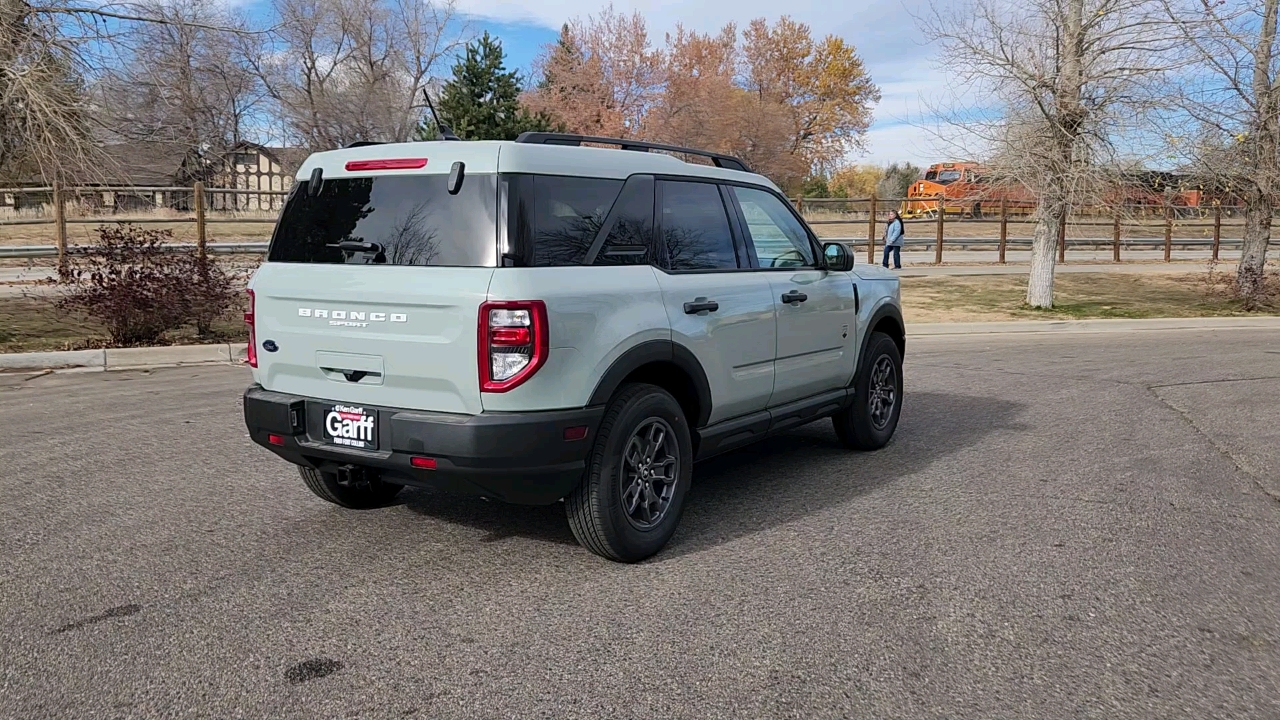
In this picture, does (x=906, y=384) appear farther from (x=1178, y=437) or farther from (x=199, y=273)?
(x=199, y=273)

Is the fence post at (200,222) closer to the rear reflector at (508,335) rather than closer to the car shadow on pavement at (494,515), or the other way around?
the car shadow on pavement at (494,515)

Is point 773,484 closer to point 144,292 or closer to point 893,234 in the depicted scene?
point 144,292

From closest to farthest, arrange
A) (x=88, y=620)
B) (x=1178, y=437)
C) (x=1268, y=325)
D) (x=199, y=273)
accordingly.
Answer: (x=88, y=620) < (x=1178, y=437) < (x=199, y=273) < (x=1268, y=325)

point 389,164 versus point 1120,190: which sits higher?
point 1120,190

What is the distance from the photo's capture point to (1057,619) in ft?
13.1

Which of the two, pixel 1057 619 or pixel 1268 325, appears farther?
pixel 1268 325

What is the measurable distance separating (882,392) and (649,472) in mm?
2865

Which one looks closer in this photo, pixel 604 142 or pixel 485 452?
pixel 485 452

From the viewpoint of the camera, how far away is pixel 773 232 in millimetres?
5984

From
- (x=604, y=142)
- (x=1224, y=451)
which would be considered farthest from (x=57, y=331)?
(x=1224, y=451)

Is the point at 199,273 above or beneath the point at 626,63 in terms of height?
beneath

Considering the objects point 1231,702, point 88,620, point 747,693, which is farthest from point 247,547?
point 1231,702

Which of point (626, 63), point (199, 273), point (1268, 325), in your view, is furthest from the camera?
point (626, 63)

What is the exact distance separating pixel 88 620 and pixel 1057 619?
12.5ft
